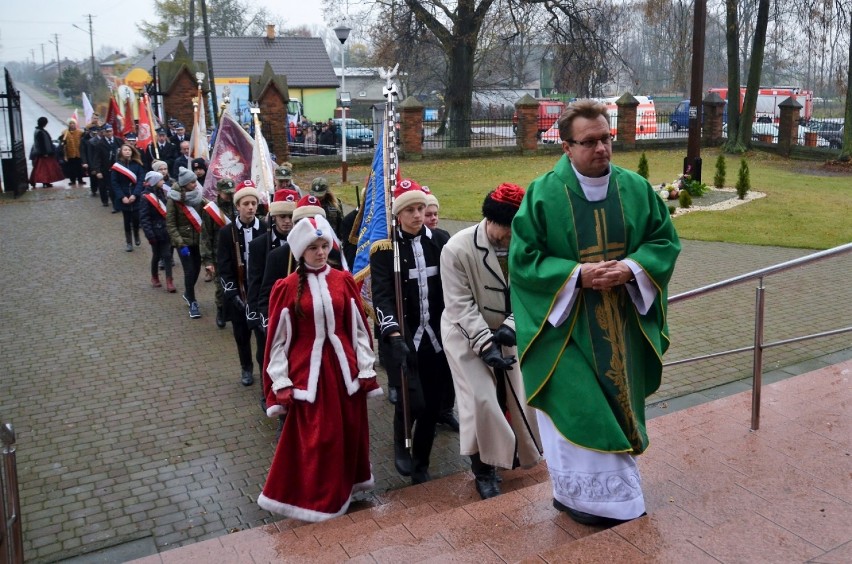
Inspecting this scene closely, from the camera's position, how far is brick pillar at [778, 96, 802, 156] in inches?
1136

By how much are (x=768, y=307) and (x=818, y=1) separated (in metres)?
23.9

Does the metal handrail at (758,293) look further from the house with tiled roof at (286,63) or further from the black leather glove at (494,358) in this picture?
the house with tiled roof at (286,63)

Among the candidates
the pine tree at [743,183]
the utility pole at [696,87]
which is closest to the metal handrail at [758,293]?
the pine tree at [743,183]

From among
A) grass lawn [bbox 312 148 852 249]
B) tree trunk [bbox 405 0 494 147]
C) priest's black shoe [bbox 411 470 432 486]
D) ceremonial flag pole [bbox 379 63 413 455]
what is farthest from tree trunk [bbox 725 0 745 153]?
priest's black shoe [bbox 411 470 432 486]

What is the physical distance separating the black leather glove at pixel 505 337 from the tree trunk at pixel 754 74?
87.3ft

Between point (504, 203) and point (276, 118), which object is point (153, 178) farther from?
point (276, 118)

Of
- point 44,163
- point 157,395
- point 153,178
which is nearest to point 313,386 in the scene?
point 157,395

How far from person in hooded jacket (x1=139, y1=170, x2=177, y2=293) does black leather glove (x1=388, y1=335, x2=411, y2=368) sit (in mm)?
6694

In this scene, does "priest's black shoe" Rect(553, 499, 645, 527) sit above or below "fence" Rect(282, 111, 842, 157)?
below

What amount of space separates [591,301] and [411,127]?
26.1 m

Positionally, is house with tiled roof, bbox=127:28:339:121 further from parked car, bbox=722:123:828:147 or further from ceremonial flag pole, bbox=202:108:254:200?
ceremonial flag pole, bbox=202:108:254:200

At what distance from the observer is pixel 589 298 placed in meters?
3.71

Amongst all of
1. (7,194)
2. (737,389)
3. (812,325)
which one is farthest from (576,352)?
(7,194)

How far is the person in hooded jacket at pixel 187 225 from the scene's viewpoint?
10352mm
